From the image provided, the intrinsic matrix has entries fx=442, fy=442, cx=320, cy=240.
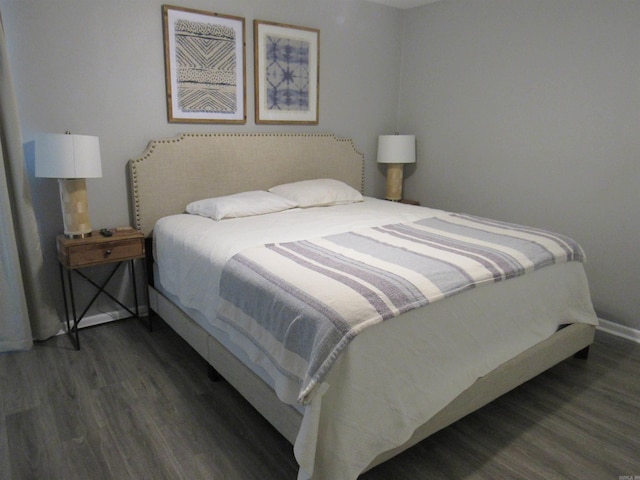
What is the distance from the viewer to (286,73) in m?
3.47

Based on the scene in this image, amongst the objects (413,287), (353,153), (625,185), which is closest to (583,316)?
(625,185)

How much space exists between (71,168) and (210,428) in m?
1.55

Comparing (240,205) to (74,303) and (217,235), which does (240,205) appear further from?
(74,303)

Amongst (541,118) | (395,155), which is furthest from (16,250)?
(541,118)

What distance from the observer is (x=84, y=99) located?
2674mm

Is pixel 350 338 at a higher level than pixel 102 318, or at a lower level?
higher

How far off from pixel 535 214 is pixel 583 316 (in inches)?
45.2

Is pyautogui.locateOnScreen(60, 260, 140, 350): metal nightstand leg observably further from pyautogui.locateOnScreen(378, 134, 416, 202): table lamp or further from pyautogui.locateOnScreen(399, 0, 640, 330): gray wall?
pyautogui.locateOnScreen(399, 0, 640, 330): gray wall

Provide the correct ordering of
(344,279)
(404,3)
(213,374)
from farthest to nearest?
1. (404,3)
2. (213,374)
3. (344,279)

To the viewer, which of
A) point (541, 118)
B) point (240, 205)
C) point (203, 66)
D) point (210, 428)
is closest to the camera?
point (210, 428)

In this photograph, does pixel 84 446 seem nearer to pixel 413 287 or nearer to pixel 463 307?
pixel 413 287

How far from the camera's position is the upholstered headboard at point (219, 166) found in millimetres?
2914

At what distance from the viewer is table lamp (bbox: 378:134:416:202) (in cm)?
390

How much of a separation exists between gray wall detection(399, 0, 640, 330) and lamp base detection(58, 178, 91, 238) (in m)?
2.86
